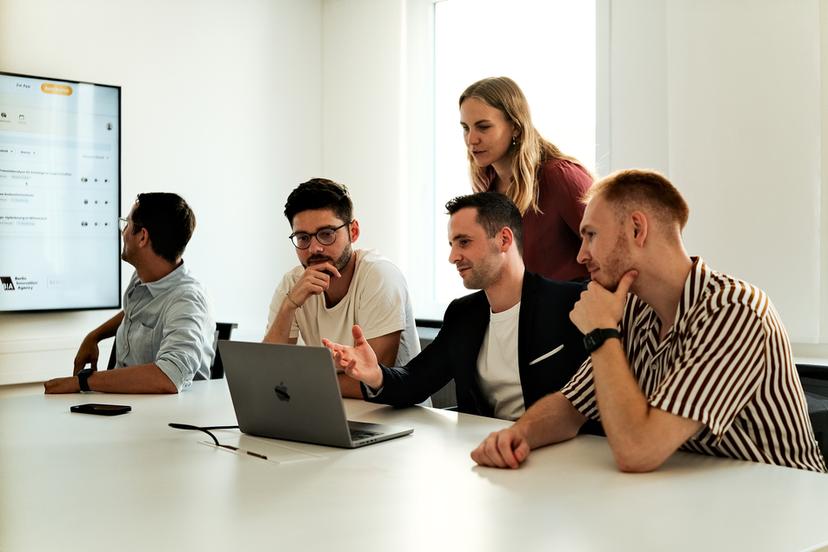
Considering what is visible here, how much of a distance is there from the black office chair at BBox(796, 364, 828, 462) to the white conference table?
1.55 ft

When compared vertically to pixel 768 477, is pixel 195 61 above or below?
above

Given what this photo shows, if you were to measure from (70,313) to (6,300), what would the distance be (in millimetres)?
299

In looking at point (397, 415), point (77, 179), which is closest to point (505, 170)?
point (397, 415)

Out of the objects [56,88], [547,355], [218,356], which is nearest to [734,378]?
[547,355]

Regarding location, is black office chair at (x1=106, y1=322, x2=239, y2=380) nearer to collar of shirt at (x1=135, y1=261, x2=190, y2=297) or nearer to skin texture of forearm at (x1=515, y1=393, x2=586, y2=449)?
collar of shirt at (x1=135, y1=261, x2=190, y2=297)

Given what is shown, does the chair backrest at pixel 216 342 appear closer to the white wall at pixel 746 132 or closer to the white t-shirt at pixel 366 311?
the white t-shirt at pixel 366 311

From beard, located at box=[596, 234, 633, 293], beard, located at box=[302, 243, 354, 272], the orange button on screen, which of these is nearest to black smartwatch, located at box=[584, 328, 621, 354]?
beard, located at box=[596, 234, 633, 293]

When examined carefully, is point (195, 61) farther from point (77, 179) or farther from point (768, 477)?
point (768, 477)

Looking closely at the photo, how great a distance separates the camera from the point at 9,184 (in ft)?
11.9

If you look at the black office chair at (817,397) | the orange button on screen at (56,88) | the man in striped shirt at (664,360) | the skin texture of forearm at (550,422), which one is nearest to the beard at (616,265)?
the man in striped shirt at (664,360)

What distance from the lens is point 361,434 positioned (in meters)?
1.87

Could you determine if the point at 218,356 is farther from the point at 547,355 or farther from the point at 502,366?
the point at 547,355

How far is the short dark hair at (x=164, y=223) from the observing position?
Result: 9.57 feet

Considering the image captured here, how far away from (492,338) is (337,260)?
2.18 feet
